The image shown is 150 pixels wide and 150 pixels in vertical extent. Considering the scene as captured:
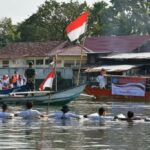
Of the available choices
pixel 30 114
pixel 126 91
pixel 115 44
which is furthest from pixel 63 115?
pixel 115 44

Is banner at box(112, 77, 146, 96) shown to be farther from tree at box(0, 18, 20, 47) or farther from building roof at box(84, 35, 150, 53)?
tree at box(0, 18, 20, 47)

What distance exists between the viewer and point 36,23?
93.3m

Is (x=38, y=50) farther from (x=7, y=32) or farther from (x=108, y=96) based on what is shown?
(x=108, y=96)

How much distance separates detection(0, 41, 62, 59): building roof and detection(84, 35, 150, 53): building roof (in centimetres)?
522

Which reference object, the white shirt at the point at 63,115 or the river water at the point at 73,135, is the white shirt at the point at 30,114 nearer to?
the river water at the point at 73,135

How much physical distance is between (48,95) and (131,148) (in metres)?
15.8

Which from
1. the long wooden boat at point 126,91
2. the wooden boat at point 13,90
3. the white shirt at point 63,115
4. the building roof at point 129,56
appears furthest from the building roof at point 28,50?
the white shirt at point 63,115

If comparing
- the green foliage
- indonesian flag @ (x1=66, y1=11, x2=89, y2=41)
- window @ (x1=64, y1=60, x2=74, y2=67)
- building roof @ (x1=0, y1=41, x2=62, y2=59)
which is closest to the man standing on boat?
indonesian flag @ (x1=66, y1=11, x2=89, y2=41)

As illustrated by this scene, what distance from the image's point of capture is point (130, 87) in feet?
145

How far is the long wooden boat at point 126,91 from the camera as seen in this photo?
144 ft

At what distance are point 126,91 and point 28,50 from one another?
36.0 metres

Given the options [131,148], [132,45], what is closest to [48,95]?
[131,148]

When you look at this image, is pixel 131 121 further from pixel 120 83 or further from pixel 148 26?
pixel 148 26

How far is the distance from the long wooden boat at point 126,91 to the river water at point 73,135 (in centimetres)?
1778
